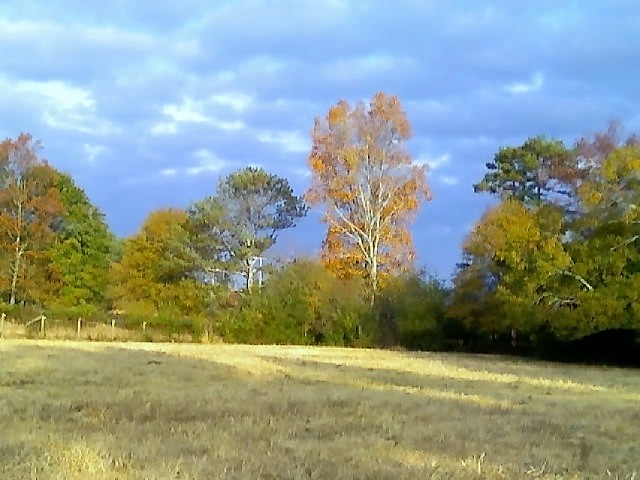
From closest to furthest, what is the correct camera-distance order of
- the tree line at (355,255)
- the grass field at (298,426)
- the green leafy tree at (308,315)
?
the grass field at (298,426), the tree line at (355,255), the green leafy tree at (308,315)

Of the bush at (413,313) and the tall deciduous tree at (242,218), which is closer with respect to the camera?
→ the bush at (413,313)

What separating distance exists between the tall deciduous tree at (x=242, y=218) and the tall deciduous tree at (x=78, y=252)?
6.65m

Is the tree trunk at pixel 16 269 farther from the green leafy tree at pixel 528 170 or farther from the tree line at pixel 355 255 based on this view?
the green leafy tree at pixel 528 170

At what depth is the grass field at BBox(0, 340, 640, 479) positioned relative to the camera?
242 inches

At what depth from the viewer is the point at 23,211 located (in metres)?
44.0

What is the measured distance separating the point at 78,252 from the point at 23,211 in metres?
4.18

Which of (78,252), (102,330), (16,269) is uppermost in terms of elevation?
(78,252)

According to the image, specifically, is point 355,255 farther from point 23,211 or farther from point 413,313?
point 23,211

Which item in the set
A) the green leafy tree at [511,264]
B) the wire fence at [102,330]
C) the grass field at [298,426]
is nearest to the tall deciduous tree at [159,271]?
the wire fence at [102,330]

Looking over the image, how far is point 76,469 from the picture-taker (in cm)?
570

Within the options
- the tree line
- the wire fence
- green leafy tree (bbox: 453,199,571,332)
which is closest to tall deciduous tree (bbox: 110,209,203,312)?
the tree line

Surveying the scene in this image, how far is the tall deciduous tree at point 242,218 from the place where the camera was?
4478 centimetres

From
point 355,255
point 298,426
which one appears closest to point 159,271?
point 355,255

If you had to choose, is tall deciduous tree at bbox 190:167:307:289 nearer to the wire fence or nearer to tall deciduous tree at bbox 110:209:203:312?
tall deciduous tree at bbox 110:209:203:312
